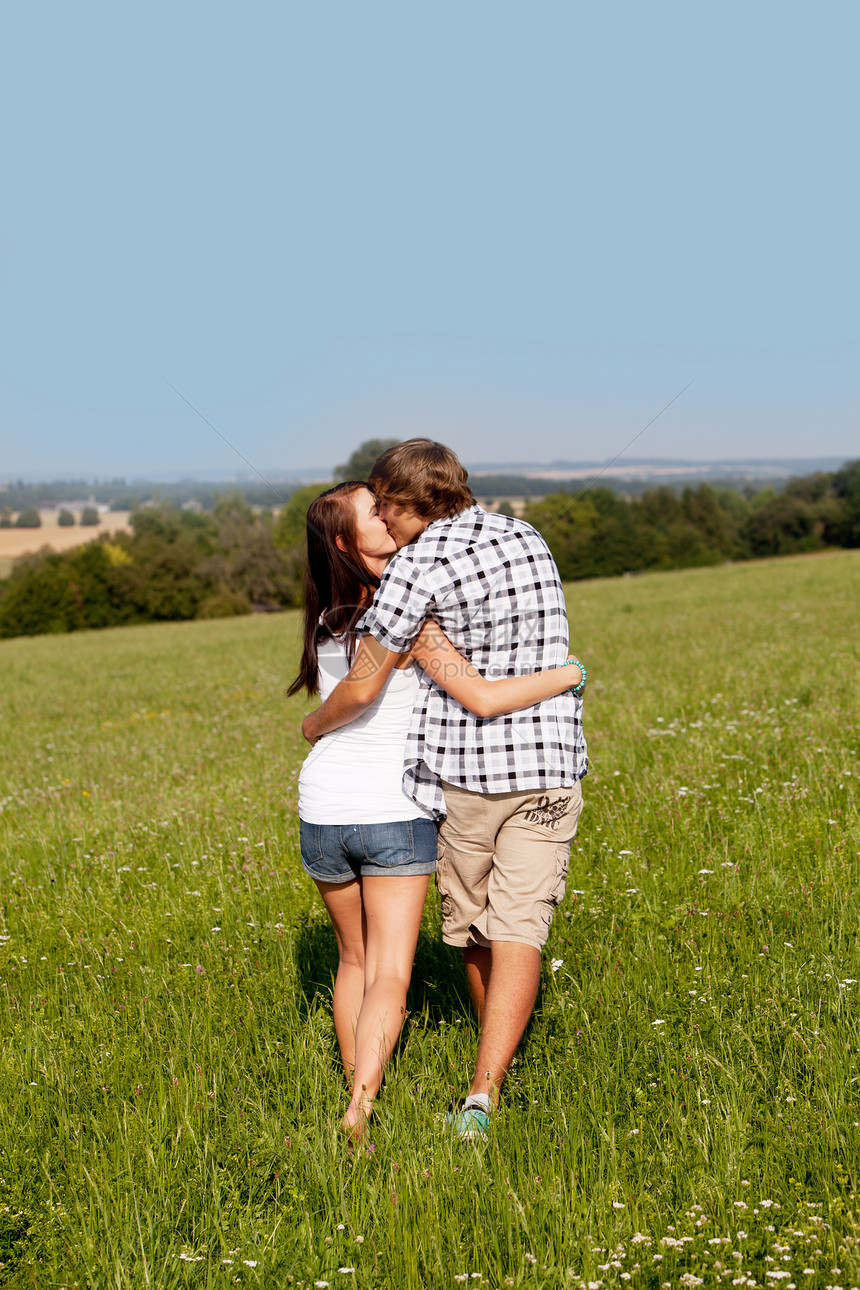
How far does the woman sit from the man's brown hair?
0.47 ft

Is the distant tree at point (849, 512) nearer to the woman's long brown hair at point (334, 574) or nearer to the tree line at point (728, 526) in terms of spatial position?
the tree line at point (728, 526)

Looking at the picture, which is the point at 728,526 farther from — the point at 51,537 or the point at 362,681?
the point at 362,681

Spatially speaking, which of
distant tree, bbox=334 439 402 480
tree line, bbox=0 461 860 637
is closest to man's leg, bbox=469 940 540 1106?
distant tree, bbox=334 439 402 480

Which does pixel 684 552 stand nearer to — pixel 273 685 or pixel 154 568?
pixel 154 568

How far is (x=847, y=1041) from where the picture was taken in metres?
3.21

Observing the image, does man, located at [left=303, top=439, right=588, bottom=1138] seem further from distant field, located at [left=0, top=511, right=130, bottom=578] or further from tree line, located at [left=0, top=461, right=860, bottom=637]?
distant field, located at [left=0, top=511, right=130, bottom=578]

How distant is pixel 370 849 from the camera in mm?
3277

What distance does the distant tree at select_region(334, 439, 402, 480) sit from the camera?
12.6 ft

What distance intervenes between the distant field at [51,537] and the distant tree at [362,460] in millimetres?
84001

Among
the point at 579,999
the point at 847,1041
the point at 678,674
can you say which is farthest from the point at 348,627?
the point at 678,674

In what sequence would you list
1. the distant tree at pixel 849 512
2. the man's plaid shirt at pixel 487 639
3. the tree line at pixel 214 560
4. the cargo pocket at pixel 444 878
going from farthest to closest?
the distant tree at pixel 849 512
the tree line at pixel 214 560
the cargo pocket at pixel 444 878
the man's plaid shirt at pixel 487 639

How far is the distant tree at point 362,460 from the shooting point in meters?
3.85

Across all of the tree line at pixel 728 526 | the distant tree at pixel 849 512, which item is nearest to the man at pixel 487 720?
the tree line at pixel 728 526

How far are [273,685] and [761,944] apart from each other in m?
14.6
